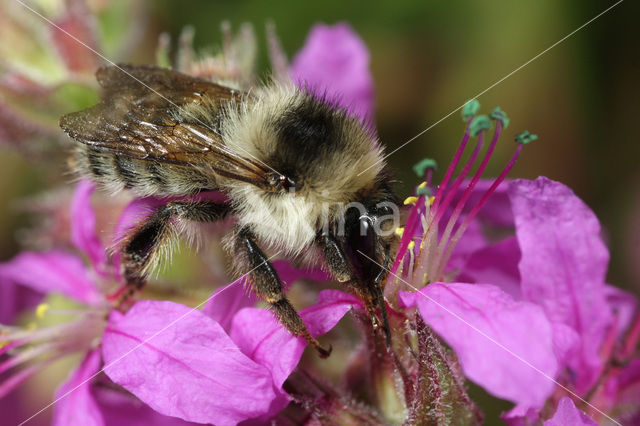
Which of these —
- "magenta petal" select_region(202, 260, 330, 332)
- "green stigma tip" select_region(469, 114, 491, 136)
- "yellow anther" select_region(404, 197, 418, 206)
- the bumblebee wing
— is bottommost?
"magenta petal" select_region(202, 260, 330, 332)

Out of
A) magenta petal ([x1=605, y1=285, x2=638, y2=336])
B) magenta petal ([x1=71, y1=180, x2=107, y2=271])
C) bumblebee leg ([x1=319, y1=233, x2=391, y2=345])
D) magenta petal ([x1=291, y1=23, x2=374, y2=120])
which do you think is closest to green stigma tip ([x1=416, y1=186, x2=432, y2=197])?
bumblebee leg ([x1=319, y1=233, x2=391, y2=345])

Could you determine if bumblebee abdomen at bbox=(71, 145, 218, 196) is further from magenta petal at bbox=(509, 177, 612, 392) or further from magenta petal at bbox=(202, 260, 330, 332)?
magenta petal at bbox=(509, 177, 612, 392)

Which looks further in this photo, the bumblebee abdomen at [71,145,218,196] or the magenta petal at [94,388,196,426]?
the magenta petal at [94,388,196,426]

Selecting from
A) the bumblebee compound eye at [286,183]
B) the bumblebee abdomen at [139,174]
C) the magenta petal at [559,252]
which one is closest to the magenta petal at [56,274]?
the bumblebee abdomen at [139,174]

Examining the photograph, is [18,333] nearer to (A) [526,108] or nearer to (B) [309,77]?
(B) [309,77]

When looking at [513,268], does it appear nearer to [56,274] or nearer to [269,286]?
[269,286]

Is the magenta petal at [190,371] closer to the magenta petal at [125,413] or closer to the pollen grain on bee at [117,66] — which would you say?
the pollen grain on bee at [117,66]

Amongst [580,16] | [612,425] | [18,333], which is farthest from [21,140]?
[580,16]
